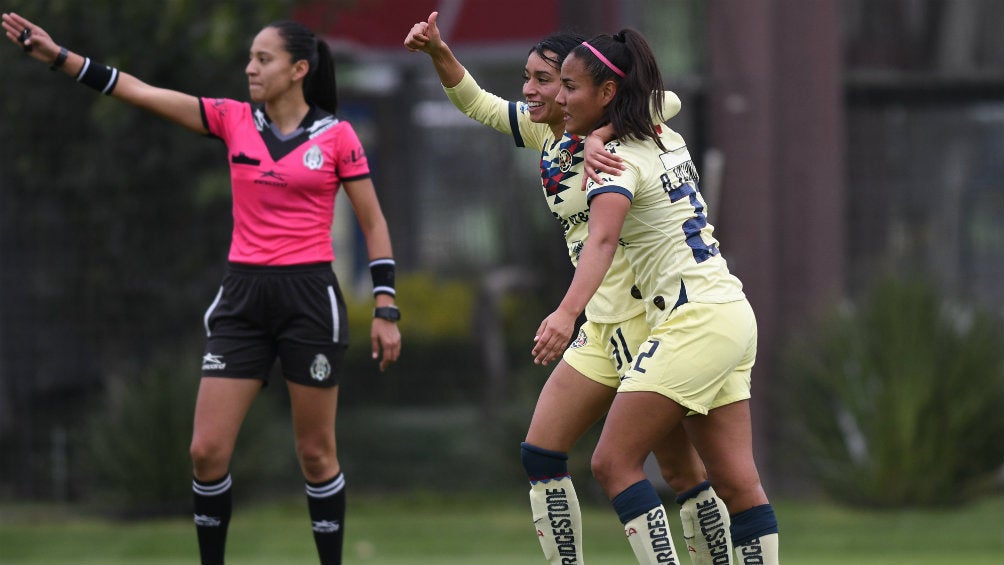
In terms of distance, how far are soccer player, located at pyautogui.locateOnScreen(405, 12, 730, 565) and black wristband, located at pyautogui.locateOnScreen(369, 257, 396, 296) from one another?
3.98ft

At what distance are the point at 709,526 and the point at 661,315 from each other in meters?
0.91

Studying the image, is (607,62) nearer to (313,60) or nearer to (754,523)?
(754,523)

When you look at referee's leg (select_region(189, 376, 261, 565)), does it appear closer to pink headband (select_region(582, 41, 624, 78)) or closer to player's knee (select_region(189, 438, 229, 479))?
player's knee (select_region(189, 438, 229, 479))

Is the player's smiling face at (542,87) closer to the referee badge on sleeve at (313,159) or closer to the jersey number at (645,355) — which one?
the jersey number at (645,355)

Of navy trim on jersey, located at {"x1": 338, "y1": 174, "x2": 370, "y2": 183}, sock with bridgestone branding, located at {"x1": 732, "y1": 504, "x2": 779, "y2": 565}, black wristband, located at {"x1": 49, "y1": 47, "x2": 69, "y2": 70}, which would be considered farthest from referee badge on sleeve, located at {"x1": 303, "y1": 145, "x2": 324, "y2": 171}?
sock with bridgestone branding, located at {"x1": 732, "y1": 504, "x2": 779, "y2": 565}

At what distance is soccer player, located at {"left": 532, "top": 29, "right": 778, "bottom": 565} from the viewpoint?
17.0 feet

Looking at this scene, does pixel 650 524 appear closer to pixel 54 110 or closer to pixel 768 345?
pixel 768 345

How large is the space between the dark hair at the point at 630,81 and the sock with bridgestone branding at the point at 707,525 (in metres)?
1.35

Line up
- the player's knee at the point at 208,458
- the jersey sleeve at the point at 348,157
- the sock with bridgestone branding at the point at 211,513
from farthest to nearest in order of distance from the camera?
the jersey sleeve at the point at 348,157 → the sock with bridgestone branding at the point at 211,513 → the player's knee at the point at 208,458

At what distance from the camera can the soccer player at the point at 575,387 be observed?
562cm

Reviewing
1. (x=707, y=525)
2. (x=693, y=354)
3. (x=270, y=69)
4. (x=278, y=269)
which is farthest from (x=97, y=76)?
(x=707, y=525)

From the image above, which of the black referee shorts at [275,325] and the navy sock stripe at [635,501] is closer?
the navy sock stripe at [635,501]

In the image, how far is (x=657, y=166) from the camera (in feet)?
17.2

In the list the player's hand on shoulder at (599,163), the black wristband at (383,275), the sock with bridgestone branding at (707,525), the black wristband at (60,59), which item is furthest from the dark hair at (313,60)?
the sock with bridgestone branding at (707,525)
